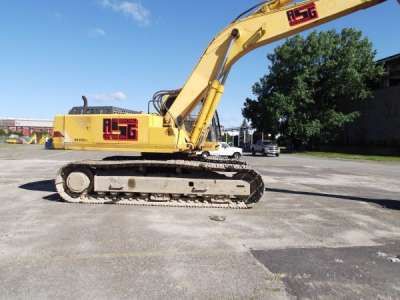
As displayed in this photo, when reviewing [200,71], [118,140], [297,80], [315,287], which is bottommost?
[315,287]

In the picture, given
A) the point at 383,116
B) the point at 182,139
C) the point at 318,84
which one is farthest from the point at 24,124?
the point at 182,139

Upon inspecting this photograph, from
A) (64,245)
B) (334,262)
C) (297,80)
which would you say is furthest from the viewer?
(297,80)

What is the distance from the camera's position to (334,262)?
215 inches

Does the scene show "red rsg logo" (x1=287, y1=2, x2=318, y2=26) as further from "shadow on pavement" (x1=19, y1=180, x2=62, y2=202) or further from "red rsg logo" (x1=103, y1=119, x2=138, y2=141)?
"shadow on pavement" (x1=19, y1=180, x2=62, y2=202)

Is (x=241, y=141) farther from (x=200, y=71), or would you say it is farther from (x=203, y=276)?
(x=203, y=276)

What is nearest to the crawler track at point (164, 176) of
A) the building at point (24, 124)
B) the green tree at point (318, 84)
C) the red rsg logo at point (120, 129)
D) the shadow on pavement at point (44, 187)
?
the red rsg logo at point (120, 129)

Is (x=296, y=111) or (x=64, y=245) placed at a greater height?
(x=296, y=111)

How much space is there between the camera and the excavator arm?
9742 millimetres

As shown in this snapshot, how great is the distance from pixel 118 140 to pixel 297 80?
4192 cm

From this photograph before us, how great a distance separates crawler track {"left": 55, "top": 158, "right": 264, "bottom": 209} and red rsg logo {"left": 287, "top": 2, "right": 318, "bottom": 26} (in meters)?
3.81

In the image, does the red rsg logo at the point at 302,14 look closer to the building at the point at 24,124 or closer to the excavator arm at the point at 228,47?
the excavator arm at the point at 228,47

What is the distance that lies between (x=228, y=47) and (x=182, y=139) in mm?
2592

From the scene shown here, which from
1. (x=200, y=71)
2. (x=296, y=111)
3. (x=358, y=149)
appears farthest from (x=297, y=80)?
(x=200, y=71)

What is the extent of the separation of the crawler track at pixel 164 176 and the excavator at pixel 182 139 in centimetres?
2
